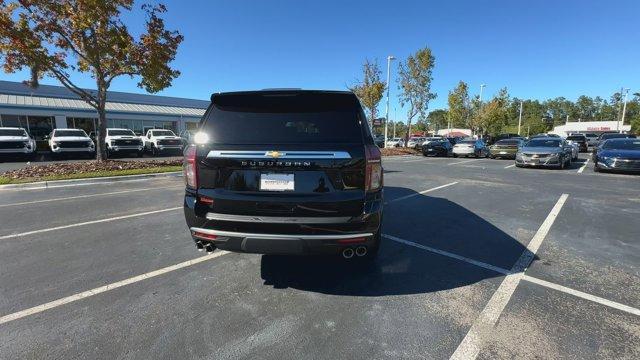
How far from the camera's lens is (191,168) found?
10.7 feet

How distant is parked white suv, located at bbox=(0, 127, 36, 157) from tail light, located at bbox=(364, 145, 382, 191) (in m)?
20.9

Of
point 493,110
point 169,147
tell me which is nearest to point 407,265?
point 169,147

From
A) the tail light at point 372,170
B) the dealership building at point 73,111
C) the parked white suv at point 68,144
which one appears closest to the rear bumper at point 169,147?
the parked white suv at point 68,144

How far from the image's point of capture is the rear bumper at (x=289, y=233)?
3.08m

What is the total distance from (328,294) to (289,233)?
2.70 ft

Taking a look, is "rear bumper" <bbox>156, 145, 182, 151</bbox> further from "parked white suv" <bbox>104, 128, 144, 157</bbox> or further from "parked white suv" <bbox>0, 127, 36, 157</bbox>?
"parked white suv" <bbox>0, 127, 36, 157</bbox>

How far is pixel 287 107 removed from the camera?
3432mm

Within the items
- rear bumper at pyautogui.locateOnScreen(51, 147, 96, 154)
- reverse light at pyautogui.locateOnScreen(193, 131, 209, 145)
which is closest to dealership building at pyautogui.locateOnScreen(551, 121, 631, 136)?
rear bumper at pyautogui.locateOnScreen(51, 147, 96, 154)

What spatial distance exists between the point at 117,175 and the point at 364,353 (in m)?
11.8

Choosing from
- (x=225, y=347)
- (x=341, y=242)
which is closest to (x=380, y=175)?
(x=341, y=242)

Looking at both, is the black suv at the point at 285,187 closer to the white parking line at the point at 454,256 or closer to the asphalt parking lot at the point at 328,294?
the asphalt parking lot at the point at 328,294

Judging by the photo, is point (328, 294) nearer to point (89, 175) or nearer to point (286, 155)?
point (286, 155)

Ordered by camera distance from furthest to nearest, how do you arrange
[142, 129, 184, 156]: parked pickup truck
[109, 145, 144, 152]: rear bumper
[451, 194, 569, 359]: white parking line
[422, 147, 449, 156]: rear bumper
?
[422, 147, 449, 156]: rear bumper
[142, 129, 184, 156]: parked pickup truck
[109, 145, 144, 152]: rear bumper
[451, 194, 569, 359]: white parking line

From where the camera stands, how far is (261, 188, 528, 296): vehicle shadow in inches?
141
